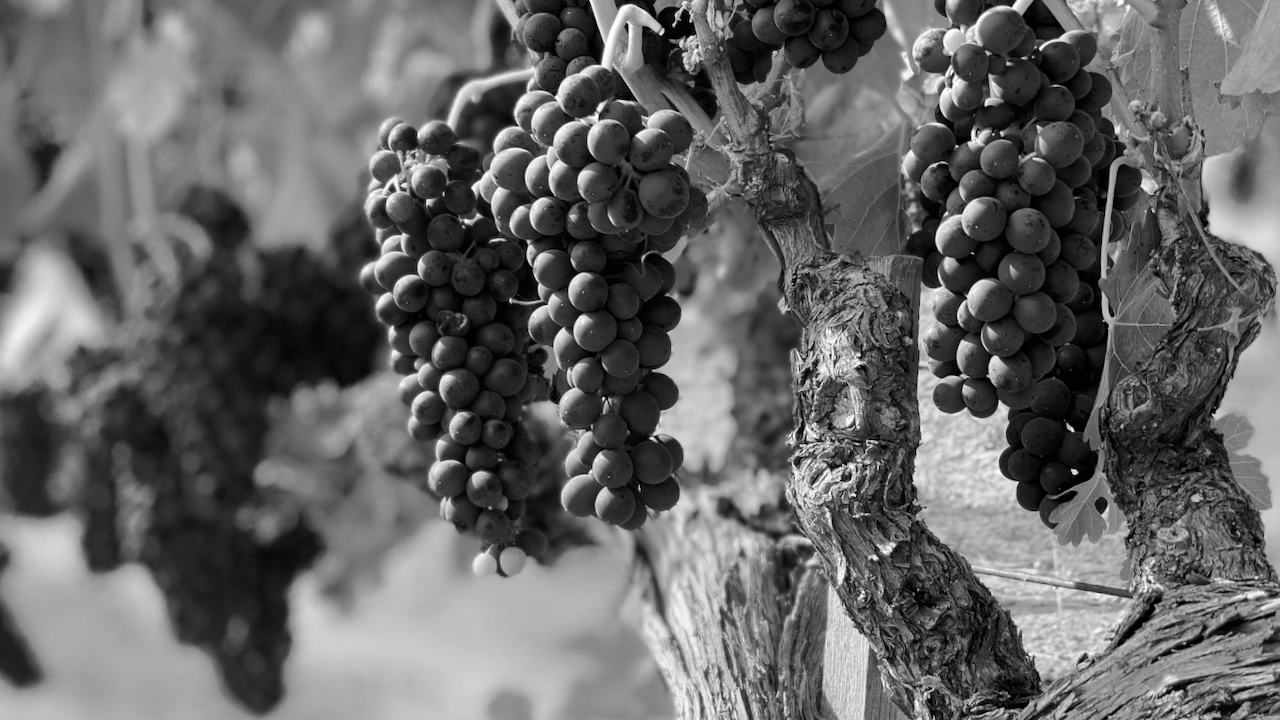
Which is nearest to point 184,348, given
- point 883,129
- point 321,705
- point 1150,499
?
point 883,129

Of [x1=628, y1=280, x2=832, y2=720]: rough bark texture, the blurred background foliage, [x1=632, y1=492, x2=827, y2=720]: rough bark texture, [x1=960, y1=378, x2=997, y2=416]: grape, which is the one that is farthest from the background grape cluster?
[x1=960, y1=378, x2=997, y2=416]: grape

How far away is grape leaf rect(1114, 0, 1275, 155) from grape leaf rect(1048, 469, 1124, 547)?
0.24 metres

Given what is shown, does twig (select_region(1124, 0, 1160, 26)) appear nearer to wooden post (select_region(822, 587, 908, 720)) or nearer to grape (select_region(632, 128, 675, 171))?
grape (select_region(632, 128, 675, 171))

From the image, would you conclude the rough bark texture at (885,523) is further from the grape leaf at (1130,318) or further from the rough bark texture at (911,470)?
the grape leaf at (1130,318)

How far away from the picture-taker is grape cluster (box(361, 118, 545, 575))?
0.71m

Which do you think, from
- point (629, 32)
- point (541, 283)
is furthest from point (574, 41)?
point (541, 283)

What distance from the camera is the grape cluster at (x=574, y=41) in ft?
2.27

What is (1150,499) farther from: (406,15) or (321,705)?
(321,705)

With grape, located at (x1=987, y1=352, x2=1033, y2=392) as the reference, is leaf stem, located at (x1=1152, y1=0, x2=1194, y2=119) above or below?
above

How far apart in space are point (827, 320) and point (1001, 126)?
138mm

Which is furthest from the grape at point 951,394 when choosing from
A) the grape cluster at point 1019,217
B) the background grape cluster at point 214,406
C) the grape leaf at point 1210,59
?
the background grape cluster at point 214,406

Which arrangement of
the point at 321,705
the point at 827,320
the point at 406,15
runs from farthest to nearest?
1. the point at 321,705
2. the point at 406,15
3. the point at 827,320

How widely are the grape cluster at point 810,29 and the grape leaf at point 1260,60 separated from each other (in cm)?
21

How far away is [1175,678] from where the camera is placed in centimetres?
55
